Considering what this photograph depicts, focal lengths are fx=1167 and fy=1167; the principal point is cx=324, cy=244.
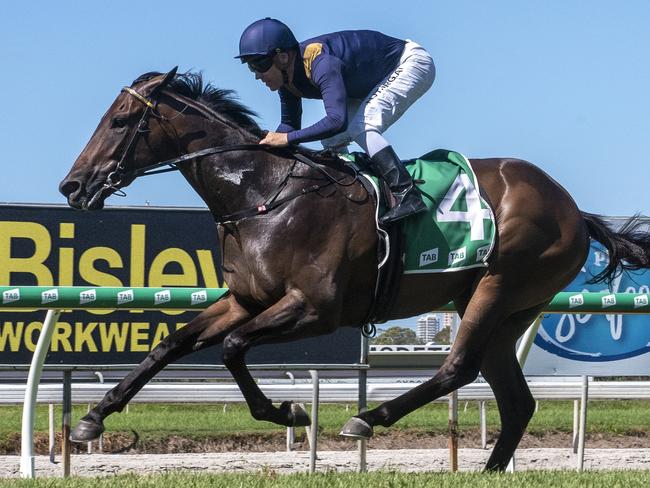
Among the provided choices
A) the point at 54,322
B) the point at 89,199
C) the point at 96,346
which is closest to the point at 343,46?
the point at 89,199

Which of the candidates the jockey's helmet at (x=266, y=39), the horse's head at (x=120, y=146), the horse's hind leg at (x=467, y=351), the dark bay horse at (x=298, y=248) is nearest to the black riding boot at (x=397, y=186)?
the dark bay horse at (x=298, y=248)

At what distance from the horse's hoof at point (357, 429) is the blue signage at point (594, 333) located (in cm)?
383

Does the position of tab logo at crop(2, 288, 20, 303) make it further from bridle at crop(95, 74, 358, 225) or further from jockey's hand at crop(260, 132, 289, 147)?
jockey's hand at crop(260, 132, 289, 147)

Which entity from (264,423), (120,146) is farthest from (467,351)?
(264,423)

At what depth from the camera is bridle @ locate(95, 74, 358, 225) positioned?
5086 millimetres

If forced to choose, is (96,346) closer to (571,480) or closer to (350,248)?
(350,248)

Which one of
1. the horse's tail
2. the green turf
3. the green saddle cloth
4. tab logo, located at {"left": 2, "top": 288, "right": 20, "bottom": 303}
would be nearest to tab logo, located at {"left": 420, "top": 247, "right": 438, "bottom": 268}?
the green saddle cloth

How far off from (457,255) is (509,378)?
0.73 m

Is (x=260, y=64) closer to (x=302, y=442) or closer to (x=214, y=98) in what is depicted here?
(x=214, y=98)

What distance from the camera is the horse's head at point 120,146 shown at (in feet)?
16.6

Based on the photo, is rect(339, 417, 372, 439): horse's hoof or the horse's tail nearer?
rect(339, 417, 372, 439): horse's hoof

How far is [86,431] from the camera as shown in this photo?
4902 millimetres

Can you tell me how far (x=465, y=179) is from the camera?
541cm

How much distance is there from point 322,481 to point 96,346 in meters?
5.21
